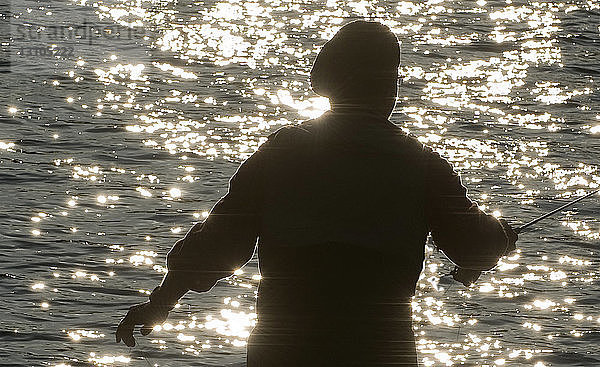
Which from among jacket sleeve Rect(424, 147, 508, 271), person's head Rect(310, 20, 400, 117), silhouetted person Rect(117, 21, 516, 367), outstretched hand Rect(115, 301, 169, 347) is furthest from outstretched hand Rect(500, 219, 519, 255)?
outstretched hand Rect(115, 301, 169, 347)

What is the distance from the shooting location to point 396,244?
3758 mm

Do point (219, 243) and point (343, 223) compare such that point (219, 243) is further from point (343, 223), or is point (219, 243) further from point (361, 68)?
point (361, 68)

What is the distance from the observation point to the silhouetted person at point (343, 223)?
12.3 ft

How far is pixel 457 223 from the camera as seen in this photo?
3.84 m

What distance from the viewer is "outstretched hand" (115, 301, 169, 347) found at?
3.94 metres

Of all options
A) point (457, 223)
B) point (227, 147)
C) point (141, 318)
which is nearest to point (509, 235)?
point (457, 223)

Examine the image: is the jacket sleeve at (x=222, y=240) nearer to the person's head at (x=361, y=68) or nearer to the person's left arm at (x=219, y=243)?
the person's left arm at (x=219, y=243)

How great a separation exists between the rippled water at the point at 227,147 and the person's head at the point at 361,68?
14.3ft

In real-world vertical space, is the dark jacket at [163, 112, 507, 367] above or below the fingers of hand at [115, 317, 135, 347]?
above

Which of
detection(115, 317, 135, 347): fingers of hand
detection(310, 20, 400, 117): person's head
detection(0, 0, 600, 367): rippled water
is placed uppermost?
detection(310, 20, 400, 117): person's head

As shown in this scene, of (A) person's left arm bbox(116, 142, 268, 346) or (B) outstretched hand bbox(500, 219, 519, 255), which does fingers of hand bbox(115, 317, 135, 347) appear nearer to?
(A) person's left arm bbox(116, 142, 268, 346)

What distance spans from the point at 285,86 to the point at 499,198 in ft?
17.5

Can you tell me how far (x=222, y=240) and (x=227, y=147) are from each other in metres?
10.7

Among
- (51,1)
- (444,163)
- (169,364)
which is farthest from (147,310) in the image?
(51,1)
